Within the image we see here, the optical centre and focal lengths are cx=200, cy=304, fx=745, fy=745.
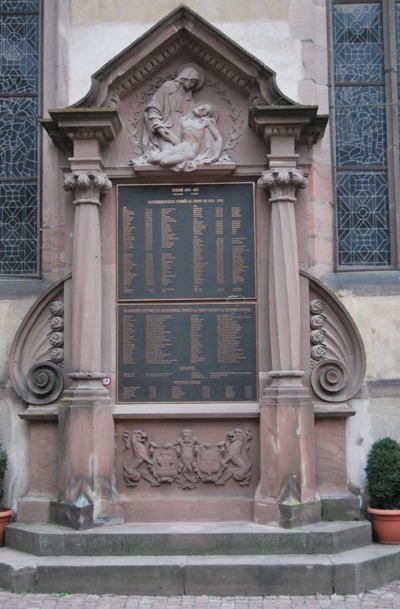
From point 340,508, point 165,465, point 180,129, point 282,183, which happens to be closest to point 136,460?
point 165,465

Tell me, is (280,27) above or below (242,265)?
above

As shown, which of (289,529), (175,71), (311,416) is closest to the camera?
(289,529)

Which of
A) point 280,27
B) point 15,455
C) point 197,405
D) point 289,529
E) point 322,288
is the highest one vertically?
point 280,27

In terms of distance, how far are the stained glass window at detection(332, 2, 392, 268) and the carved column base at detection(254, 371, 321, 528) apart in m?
1.99

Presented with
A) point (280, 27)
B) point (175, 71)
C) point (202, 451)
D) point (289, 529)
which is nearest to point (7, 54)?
point (175, 71)

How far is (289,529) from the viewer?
7500 millimetres

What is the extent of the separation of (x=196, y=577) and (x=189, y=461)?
1.43 metres

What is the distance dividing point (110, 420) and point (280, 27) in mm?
5049

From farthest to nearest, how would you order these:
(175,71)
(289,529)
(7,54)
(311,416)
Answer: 1. (7,54)
2. (175,71)
3. (311,416)
4. (289,529)

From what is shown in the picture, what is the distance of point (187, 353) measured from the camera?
834 cm

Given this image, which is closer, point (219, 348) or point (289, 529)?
point (289, 529)

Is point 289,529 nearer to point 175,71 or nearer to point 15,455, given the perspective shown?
point 15,455

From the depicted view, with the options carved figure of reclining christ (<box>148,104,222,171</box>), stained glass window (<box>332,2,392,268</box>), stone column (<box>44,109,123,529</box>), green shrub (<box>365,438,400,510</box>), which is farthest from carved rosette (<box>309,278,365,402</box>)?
stone column (<box>44,109,123,529</box>)

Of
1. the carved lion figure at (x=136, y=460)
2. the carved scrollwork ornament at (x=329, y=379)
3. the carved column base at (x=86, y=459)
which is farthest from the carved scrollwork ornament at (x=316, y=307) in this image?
the carved column base at (x=86, y=459)
